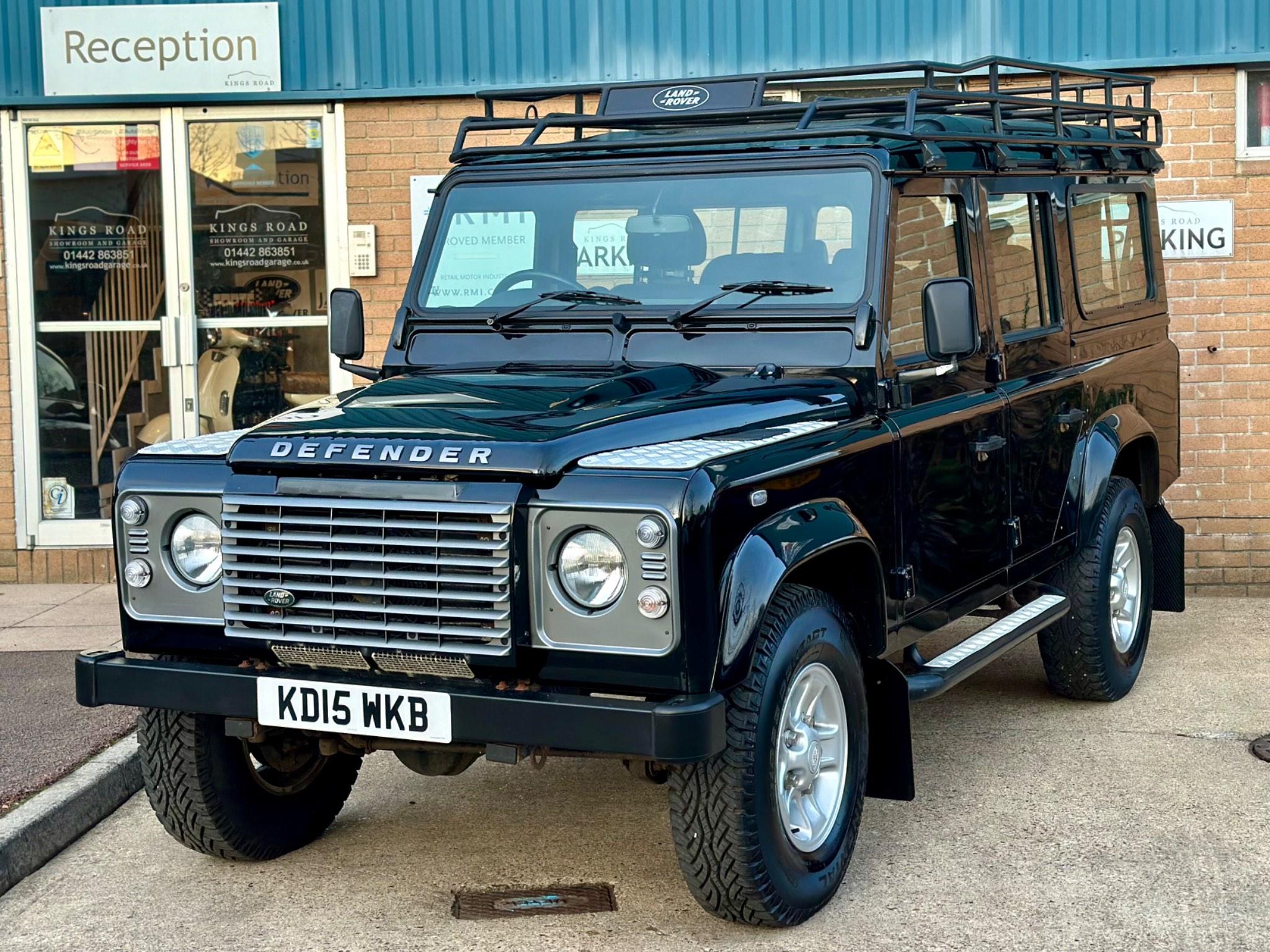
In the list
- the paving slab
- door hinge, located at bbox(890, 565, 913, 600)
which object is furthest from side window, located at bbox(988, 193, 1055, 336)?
the paving slab

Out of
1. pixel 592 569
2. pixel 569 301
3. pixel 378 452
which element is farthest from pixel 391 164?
pixel 592 569

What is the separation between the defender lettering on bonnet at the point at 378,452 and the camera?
3.95 m

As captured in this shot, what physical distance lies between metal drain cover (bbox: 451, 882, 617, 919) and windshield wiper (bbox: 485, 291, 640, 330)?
68.8 inches

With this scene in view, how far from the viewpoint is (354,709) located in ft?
13.3

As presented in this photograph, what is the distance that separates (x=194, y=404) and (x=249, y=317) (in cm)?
58

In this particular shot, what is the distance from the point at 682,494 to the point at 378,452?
80 cm

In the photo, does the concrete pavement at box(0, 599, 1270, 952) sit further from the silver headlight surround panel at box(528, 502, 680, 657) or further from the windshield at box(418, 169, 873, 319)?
the windshield at box(418, 169, 873, 319)

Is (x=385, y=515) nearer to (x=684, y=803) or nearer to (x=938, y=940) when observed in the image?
(x=684, y=803)

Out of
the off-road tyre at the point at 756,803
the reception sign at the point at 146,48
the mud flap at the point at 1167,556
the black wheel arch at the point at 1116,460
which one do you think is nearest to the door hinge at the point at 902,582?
the off-road tyre at the point at 756,803

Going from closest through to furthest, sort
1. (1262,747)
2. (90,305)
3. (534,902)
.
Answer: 1. (534,902)
2. (1262,747)
3. (90,305)

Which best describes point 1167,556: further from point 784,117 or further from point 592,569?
point 592,569

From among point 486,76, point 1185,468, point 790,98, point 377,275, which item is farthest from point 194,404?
point 1185,468

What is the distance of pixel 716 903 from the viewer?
4117 millimetres

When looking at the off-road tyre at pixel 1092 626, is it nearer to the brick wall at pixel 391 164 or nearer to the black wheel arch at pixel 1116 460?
the black wheel arch at pixel 1116 460
